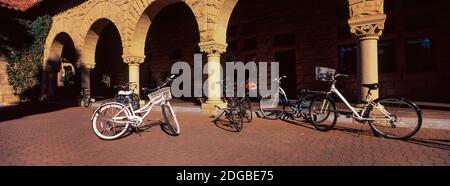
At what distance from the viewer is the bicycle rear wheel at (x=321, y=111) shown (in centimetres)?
556

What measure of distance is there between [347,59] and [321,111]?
19.5 ft

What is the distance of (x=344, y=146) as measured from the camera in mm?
4258

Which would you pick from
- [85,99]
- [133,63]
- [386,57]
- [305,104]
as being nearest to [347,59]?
[386,57]

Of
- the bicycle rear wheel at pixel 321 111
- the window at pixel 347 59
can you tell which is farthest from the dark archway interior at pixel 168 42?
the bicycle rear wheel at pixel 321 111

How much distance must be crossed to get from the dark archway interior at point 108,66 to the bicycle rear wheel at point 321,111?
16205 mm

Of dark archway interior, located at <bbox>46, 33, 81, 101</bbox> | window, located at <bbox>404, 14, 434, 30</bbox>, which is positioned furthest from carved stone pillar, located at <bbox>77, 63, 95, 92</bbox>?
window, located at <bbox>404, 14, 434, 30</bbox>

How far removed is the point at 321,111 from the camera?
5.76 meters

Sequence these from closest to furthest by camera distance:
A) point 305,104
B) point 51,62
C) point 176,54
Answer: point 305,104
point 51,62
point 176,54

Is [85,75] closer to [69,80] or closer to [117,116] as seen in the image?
[69,80]

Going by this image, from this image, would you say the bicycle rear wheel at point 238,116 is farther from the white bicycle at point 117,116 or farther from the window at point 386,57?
the window at point 386,57
